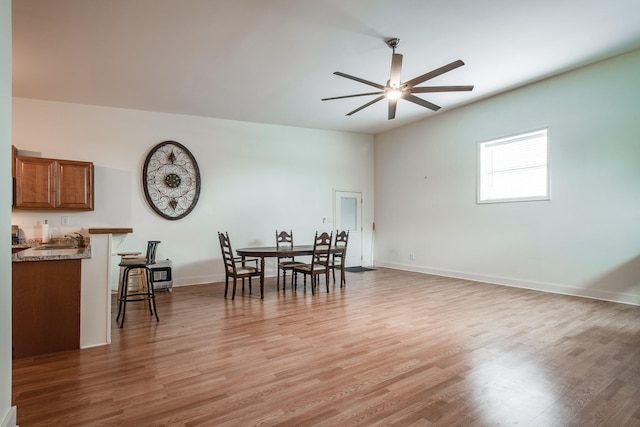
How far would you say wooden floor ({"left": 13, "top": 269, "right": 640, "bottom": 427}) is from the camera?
1932 mm

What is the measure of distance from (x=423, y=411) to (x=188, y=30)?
4.03 meters

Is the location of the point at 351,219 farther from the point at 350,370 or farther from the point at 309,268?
the point at 350,370

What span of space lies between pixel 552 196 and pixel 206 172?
5.95 meters

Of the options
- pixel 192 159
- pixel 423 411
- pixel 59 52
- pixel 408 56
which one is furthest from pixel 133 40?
pixel 423 411

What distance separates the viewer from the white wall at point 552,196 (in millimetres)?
4375

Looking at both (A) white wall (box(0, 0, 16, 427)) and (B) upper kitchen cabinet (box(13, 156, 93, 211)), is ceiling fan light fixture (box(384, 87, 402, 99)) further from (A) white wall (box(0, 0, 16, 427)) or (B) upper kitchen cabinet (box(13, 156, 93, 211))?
(B) upper kitchen cabinet (box(13, 156, 93, 211))

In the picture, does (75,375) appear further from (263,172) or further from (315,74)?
(263,172)

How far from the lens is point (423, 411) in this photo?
1.95 metres

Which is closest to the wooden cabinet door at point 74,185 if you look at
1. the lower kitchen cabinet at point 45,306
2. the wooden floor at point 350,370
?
the wooden floor at point 350,370

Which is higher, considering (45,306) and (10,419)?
(45,306)

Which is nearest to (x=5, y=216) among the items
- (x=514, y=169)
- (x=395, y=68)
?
(x=395, y=68)

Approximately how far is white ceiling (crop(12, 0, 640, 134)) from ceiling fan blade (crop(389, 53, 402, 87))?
382 mm

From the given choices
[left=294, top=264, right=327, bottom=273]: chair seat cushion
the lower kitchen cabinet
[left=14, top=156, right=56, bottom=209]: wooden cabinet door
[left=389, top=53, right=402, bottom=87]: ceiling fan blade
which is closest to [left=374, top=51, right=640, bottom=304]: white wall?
[left=294, top=264, right=327, bottom=273]: chair seat cushion

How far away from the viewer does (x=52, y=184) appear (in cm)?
490
